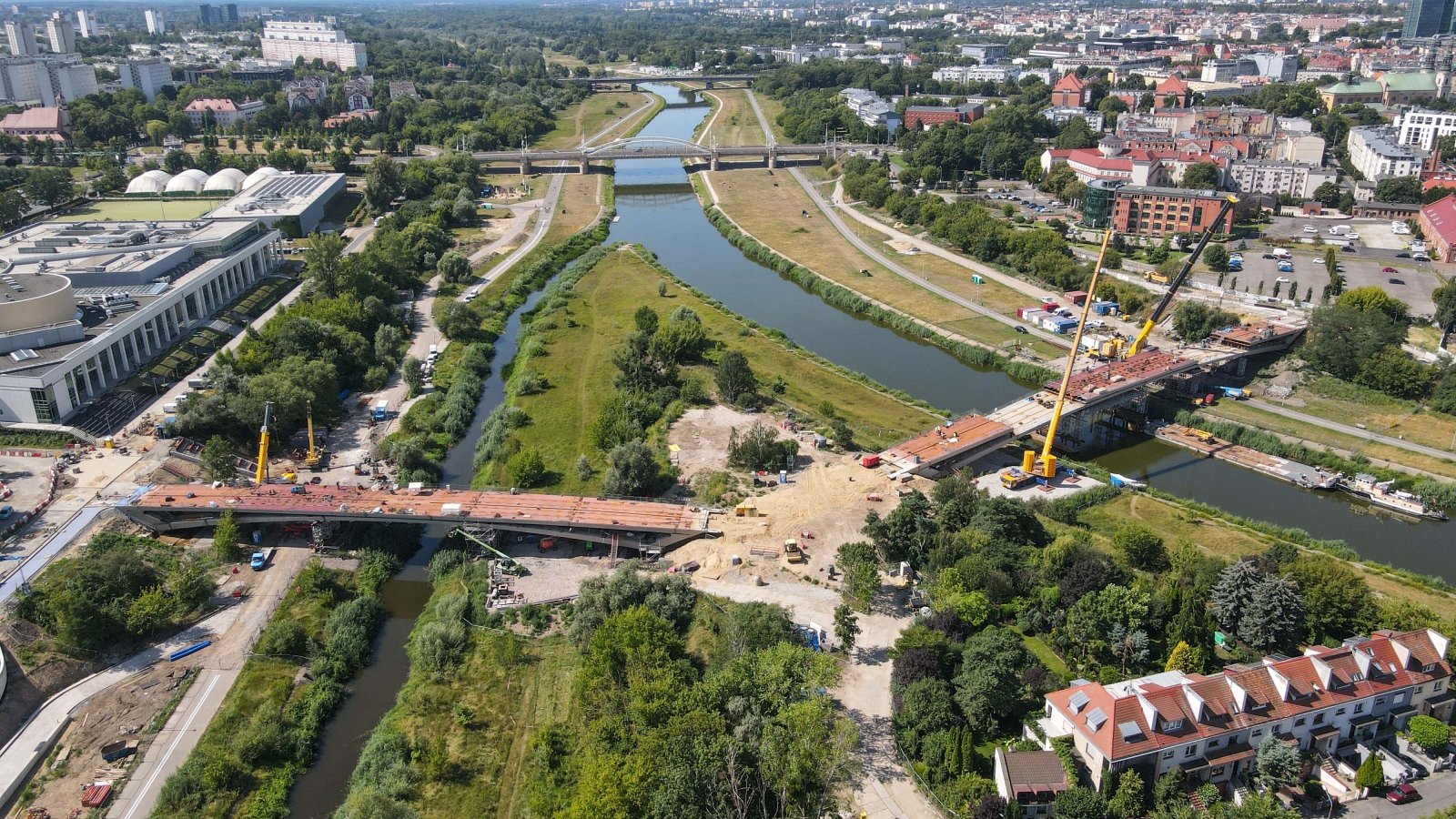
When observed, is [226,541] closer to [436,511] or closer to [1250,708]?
[436,511]

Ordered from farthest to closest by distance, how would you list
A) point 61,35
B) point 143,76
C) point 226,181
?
point 61,35
point 143,76
point 226,181

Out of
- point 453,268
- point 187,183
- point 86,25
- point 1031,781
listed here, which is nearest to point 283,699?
point 1031,781

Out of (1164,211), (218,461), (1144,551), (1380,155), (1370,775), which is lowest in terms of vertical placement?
(1370,775)

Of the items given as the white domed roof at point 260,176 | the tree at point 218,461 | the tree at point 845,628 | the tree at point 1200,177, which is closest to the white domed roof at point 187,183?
the white domed roof at point 260,176

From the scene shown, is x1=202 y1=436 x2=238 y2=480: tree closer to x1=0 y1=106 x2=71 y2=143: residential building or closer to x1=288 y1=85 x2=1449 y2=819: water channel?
x1=288 y1=85 x2=1449 y2=819: water channel

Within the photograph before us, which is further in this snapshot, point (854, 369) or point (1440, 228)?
point (1440, 228)

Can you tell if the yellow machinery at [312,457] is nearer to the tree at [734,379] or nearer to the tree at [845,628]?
the tree at [734,379]
